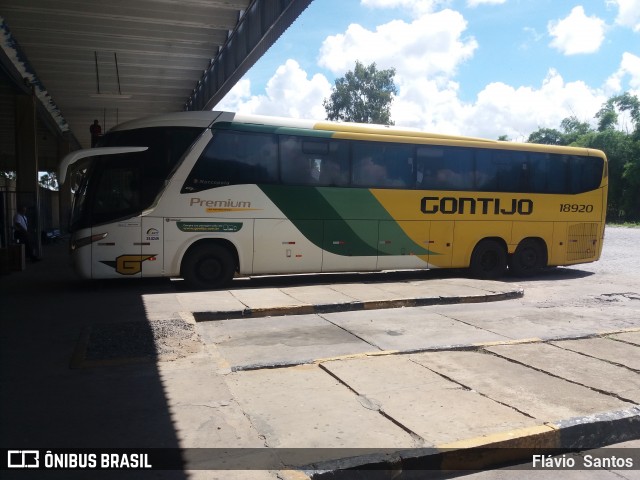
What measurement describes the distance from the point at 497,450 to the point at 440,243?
8789 mm

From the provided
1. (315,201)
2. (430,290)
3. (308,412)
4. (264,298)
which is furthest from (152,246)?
(308,412)

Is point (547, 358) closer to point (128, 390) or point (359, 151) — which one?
point (128, 390)

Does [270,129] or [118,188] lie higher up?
[270,129]

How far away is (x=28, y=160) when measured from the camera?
1570cm

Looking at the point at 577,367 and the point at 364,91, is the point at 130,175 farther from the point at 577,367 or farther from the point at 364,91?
the point at 364,91

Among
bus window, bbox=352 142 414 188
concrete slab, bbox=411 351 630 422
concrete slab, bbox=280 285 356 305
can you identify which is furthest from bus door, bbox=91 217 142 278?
concrete slab, bbox=411 351 630 422

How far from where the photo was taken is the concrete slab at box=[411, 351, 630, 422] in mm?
4555

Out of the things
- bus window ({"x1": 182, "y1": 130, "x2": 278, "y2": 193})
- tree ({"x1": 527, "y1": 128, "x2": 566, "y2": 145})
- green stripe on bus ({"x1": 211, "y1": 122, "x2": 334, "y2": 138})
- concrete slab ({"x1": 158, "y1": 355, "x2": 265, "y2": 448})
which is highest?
tree ({"x1": 527, "y1": 128, "x2": 566, "y2": 145})

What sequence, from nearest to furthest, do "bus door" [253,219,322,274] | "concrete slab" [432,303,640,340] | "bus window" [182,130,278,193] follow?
"concrete slab" [432,303,640,340] < "bus window" [182,130,278,193] < "bus door" [253,219,322,274]

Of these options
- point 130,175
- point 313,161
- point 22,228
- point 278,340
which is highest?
point 313,161

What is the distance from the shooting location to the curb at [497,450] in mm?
3484

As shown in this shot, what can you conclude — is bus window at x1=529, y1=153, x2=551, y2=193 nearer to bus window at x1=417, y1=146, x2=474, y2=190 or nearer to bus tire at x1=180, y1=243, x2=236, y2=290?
bus window at x1=417, y1=146, x2=474, y2=190

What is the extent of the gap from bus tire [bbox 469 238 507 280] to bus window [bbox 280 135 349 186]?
160 inches

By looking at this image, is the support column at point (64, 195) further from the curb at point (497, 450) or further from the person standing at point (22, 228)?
the curb at point (497, 450)
